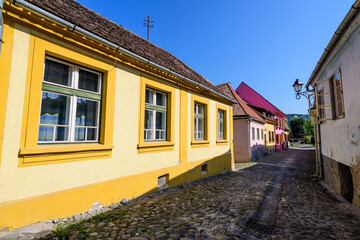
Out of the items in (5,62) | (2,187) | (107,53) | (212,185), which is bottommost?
(212,185)

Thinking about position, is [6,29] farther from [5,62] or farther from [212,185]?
[212,185]

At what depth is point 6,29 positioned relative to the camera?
303 centimetres

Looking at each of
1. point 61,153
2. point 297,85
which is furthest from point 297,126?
point 61,153

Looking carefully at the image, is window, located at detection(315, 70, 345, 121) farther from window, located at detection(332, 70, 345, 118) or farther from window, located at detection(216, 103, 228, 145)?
window, located at detection(216, 103, 228, 145)

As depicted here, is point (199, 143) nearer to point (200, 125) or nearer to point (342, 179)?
point (200, 125)

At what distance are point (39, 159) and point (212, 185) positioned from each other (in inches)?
213

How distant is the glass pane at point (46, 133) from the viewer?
3.50m

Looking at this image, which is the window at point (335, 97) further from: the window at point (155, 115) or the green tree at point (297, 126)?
the green tree at point (297, 126)

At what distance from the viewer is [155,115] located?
5.98 metres

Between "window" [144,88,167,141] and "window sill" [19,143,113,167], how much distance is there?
1653 millimetres

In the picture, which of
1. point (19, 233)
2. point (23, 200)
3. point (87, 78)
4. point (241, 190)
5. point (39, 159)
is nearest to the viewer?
point (19, 233)

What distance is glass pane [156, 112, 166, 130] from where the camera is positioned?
242 inches

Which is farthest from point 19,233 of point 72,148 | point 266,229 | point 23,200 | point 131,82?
point 266,229

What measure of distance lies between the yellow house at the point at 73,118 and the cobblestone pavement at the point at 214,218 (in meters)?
0.60
